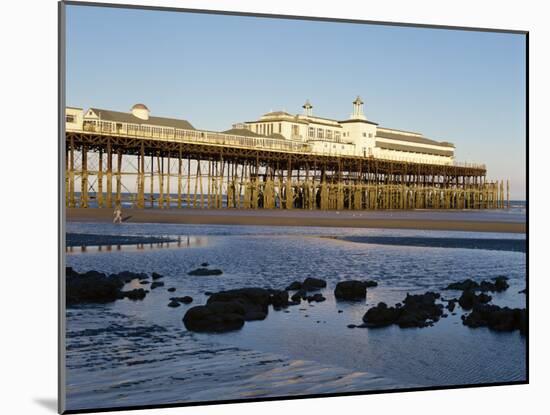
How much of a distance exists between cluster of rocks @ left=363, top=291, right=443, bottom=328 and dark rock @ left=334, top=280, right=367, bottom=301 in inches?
37.8

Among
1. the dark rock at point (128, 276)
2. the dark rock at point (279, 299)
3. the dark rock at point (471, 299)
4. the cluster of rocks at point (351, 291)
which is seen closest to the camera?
the dark rock at point (279, 299)

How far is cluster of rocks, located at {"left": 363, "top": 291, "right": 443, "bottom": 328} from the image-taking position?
10445 mm

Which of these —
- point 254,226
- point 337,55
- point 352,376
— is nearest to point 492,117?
point 337,55

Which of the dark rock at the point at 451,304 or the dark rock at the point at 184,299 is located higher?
the dark rock at the point at 184,299

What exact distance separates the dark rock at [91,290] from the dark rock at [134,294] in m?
0.09

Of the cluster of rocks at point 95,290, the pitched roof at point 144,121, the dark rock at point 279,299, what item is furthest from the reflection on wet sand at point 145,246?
the dark rock at point 279,299

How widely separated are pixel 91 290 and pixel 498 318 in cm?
561

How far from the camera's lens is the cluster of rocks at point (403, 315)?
1045 centimetres

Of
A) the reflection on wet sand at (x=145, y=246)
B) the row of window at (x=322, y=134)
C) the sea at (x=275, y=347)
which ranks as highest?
the row of window at (x=322, y=134)

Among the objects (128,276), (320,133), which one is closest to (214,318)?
(128,276)

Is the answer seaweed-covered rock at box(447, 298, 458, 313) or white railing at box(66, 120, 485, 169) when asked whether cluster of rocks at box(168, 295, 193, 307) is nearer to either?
seaweed-covered rock at box(447, 298, 458, 313)

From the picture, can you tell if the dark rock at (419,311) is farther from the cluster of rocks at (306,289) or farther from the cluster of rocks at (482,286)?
the cluster of rocks at (306,289)

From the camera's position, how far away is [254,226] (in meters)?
25.2

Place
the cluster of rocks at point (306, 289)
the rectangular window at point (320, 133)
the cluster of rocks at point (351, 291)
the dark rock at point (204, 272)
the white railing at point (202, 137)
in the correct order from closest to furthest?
1. the cluster of rocks at point (306, 289)
2. the cluster of rocks at point (351, 291)
3. the dark rock at point (204, 272)
4. the white railing at point (202, 137)
5. the rectangular window at point (320, 133)
